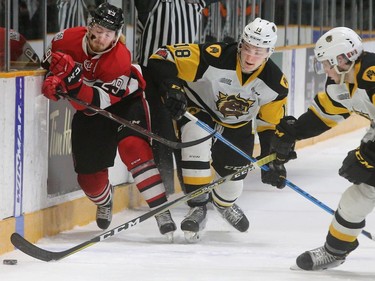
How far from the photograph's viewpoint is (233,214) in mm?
5332

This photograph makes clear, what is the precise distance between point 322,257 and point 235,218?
1.05 metres

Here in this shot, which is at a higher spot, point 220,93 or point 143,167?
point 220,93

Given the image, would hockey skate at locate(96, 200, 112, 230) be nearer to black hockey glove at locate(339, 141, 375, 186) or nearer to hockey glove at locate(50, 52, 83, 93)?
hockey glove at locate(50, 52, 83, 93)

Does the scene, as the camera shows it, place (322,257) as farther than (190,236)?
No

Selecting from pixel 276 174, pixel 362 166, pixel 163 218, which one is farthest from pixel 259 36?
pixel 362 166

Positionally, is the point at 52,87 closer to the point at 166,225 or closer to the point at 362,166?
the point at 166,225

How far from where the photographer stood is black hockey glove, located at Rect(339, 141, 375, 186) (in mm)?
4047

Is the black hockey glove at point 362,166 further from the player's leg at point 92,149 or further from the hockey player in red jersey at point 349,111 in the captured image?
the player's leg at point 92,149

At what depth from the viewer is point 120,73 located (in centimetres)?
486

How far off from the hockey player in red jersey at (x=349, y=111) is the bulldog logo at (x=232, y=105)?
2.84 ft

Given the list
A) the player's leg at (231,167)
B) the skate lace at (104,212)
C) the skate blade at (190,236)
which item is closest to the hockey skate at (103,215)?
the skate lace at (104,212)

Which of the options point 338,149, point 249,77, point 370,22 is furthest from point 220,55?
point 370,22

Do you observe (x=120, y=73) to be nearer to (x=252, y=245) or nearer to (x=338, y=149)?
(x=252, y=245)

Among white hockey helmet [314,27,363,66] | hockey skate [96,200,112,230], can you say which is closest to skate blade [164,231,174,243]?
hockey skate [96,200,112,230]
